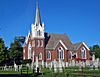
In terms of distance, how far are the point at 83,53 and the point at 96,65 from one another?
33.7 metres

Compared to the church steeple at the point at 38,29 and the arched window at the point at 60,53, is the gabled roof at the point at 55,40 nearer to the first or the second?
the arched window at the point at 60,53

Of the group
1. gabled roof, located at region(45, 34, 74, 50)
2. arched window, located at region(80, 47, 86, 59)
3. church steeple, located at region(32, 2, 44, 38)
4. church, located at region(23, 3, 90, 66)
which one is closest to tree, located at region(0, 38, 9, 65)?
church, located at region(23, 3, 90, 66)

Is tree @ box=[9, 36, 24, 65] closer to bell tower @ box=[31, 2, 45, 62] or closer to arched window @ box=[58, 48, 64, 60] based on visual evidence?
bell tower @ box=[31, 2, 45, 62]

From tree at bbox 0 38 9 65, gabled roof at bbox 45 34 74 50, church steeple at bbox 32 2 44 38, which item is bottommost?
tree at bbox 0 38 9 65

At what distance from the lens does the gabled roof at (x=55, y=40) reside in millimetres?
90000

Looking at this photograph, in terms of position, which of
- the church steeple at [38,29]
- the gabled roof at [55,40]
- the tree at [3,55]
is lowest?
the tree at [3,55]

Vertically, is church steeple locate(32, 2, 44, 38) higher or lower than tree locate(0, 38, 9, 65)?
higher

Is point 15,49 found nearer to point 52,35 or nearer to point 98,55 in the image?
point 52,35

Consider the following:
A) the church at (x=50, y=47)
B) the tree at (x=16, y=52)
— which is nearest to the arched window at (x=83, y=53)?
the church at (x=50, y=47)

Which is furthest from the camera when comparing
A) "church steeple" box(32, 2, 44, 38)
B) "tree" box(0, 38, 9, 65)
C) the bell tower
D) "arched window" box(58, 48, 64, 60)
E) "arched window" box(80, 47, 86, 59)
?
"arched window" box(80, 47, 86, 59)

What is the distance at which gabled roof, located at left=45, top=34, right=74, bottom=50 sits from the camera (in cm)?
9000

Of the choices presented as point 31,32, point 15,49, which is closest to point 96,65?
point 31,32

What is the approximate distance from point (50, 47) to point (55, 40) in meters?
3.27

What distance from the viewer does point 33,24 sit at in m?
89.4
